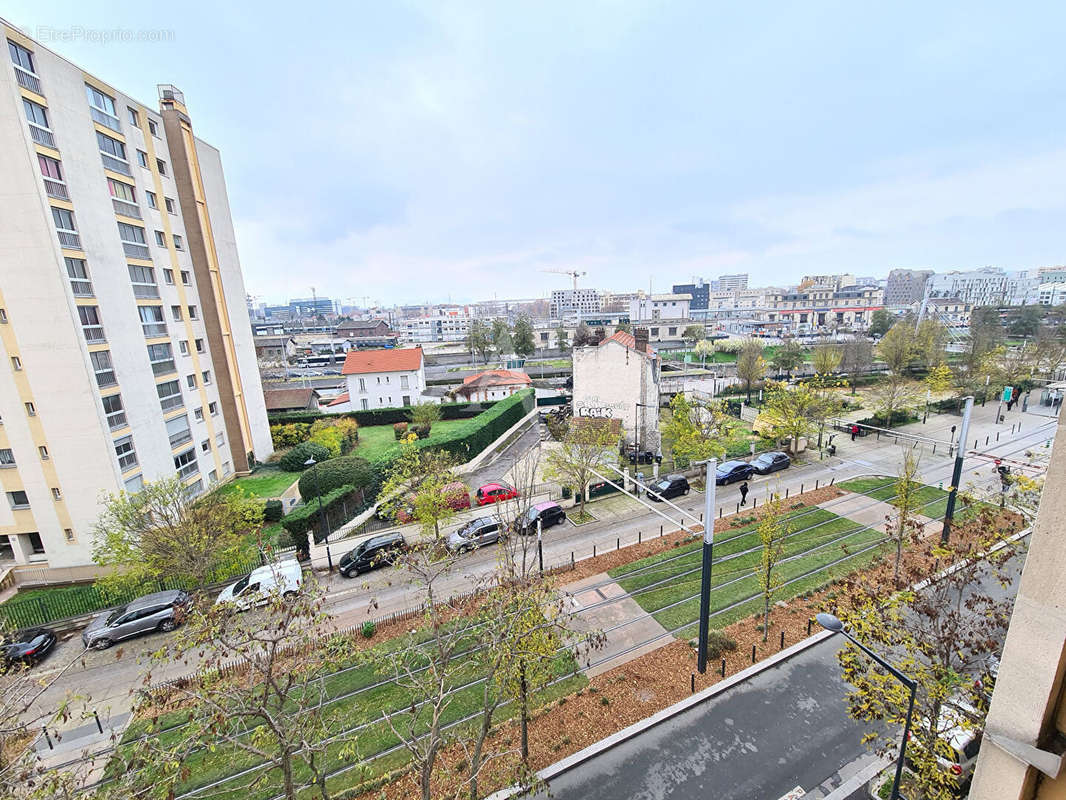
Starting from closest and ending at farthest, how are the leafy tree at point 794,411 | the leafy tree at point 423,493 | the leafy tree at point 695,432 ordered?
the leafy tree at point 423,493 → the leafy tree at point 695,432 → the leafy tree at point 794,411

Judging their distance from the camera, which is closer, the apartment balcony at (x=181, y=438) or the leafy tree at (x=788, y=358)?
the apartment balcony at (x=181, y=438)

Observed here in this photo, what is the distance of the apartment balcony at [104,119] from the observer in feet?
80.7

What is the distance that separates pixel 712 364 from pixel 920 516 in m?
59.9

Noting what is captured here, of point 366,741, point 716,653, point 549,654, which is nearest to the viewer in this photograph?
point 549,654

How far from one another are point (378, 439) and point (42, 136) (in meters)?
29.6

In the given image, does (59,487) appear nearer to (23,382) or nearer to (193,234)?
(23,382)

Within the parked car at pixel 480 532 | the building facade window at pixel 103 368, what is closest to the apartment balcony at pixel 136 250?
the building facade window at pixel 103 368

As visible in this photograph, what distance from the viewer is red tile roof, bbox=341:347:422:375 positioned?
176 ft

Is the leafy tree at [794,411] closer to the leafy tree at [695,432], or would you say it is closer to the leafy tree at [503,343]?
the leafy tree at [695,432]

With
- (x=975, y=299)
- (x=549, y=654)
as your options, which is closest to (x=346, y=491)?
(x=549, y=654)

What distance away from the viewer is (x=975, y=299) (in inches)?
7032

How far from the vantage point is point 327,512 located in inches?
1000

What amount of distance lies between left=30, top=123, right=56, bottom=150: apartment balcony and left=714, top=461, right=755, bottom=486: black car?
4016 centimetres

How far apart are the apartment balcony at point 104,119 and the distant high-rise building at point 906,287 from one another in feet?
779
